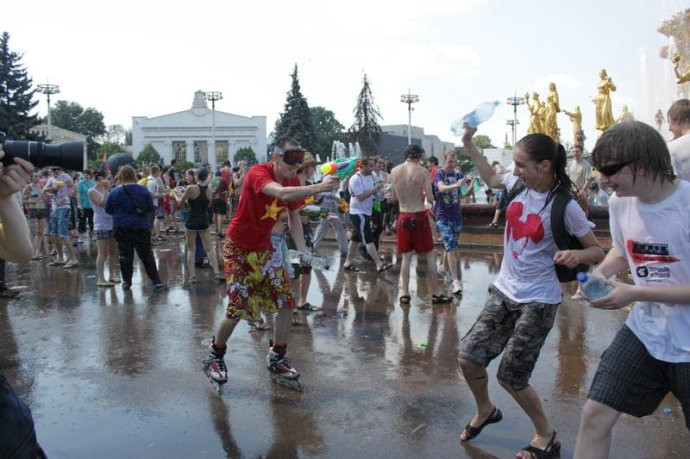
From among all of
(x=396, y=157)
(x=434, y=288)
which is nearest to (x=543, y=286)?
(x=434, y=288)

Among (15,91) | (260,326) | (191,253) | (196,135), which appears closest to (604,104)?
(191,253)

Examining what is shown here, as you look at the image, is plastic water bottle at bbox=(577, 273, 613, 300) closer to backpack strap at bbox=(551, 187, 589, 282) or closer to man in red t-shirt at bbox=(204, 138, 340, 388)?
backpack strap at bbox=(551, 187, 589, 282)

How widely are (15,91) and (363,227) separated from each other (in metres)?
55.1

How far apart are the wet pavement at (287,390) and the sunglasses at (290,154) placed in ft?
5.84

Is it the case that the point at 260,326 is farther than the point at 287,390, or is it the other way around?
the point at 260,326

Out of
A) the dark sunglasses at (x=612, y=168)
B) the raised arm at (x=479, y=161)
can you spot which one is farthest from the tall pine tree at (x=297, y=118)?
the dark sunglasses at (x=612, y=168)

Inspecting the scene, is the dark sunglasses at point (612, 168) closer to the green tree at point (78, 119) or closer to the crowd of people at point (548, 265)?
the crowd of people at point (548, 265)

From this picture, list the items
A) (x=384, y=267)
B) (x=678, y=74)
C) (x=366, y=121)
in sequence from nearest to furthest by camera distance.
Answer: (x=384, y=267) → (x=678, y=74) → (x=366, y=121)

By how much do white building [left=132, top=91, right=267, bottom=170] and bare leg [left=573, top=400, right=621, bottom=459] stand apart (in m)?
103

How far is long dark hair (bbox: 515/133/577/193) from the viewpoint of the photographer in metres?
3.57

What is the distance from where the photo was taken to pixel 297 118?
71062 mm

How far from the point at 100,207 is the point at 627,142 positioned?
340 inches

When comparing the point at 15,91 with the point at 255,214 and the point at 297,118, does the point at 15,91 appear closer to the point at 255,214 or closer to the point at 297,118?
the point at 297,118

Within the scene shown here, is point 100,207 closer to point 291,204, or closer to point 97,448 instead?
point 291,204
